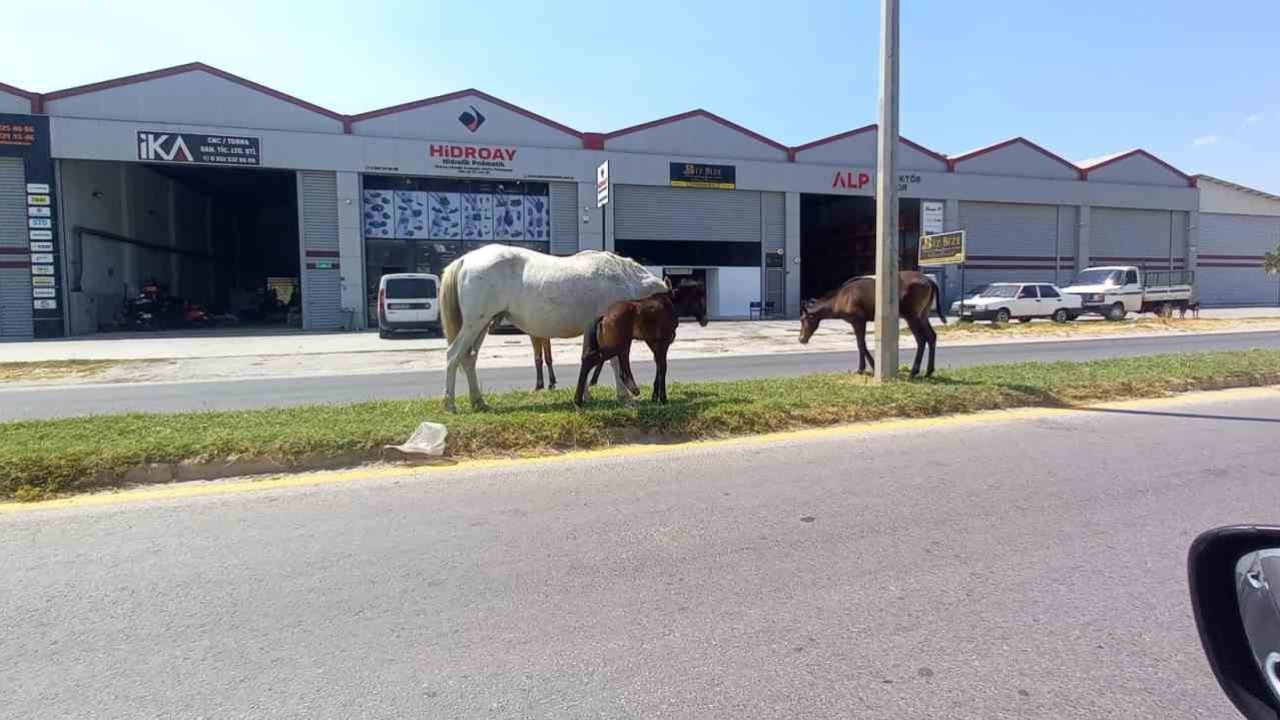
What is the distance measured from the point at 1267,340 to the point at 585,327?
20.4 metres

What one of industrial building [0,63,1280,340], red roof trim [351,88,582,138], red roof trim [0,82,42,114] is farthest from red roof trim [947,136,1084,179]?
red roof trim [0,82,42,114]

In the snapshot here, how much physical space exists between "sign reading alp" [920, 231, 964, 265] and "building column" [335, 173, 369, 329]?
23.0m

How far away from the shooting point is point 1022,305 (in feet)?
90.2

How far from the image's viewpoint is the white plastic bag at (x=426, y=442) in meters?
6.08

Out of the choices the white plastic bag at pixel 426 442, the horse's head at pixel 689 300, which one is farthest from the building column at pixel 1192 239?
the white plastic bag at pixel 426 442

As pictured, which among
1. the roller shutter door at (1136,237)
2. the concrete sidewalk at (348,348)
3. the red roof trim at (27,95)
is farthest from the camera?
the roller shutter door at (1136,237)

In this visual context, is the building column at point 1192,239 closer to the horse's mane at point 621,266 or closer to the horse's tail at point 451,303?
the horse's mane at point 621,266

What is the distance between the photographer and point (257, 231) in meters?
50.2

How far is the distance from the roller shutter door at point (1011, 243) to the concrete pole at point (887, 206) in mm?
32776

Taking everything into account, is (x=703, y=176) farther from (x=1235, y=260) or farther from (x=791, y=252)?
(x=1235, y=260)

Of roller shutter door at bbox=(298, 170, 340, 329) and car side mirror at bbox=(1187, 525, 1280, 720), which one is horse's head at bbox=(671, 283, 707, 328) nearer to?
car side mirror at bbox=(1187, 525, 1280, 720)

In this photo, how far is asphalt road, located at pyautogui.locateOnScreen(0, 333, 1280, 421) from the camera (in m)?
10.4

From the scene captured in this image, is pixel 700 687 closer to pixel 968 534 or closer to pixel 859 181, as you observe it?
pixel 968 534

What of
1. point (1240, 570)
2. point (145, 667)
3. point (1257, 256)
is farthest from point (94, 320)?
point (1257, 256)
